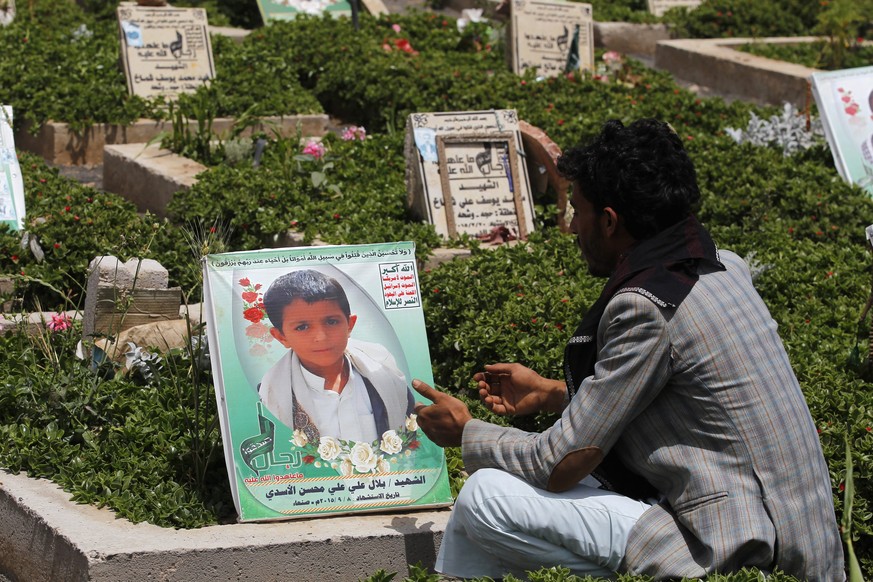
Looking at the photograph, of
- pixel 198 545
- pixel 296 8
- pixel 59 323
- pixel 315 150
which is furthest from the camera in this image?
pixel 296 8

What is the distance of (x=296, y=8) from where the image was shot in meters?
11.0

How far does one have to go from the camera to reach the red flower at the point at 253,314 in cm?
382

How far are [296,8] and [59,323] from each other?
6.92 metres

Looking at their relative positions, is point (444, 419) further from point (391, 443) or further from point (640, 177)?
point (640, 177)

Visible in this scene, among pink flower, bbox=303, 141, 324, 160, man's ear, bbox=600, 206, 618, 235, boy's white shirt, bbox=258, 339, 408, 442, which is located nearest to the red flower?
boy's white shirt, bbox=258, 339, 408, 442

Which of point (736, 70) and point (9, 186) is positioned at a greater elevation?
point (736, 70)

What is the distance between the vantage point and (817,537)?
117 inches

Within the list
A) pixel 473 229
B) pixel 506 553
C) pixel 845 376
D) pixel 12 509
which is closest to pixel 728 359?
pixel 506 553

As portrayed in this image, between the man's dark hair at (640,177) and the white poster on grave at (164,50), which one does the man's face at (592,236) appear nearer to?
the man's dark hair at (640,177)

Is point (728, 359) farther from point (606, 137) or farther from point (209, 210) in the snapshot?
point (209, 210)

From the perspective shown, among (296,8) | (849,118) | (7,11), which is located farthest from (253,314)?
(296,8)

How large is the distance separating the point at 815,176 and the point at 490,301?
9.45 ft

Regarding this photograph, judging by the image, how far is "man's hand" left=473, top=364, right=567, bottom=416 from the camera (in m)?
3.45

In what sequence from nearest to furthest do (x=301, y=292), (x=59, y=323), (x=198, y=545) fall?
(x=198, y=545) < (x=301, y=292) < (x=59, y=323)
